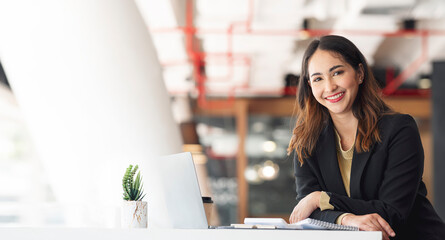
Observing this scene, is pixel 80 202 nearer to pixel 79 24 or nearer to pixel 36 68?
pixel 36 68

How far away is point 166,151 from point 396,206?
3.61m

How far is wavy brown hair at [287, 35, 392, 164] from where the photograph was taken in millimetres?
1979

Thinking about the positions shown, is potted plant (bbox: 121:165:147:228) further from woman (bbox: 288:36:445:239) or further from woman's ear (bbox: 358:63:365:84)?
woman's ear (bbox: 358:63:365:84)

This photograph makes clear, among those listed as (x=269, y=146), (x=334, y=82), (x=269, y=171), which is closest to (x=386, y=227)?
(x=334, y=82)

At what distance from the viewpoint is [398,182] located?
1.88 metres

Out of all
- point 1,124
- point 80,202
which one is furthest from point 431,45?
point 1,124

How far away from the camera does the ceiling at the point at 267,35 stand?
21.9ft

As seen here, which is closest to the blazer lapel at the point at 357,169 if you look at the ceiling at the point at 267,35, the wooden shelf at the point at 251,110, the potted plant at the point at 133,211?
the potted plant at the point at 133,211

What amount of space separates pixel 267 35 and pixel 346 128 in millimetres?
5933

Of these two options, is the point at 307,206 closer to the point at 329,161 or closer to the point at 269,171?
the point at 329,161

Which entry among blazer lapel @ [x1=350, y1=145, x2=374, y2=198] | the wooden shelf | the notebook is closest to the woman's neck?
blazer lapel @ [x1=350, y1=145, x2=374, y2=198]

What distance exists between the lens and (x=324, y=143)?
6.84 ft

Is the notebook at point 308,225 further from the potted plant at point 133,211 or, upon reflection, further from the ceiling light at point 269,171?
the ceiling light at point 269,171

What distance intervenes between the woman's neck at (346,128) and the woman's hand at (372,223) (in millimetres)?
359
